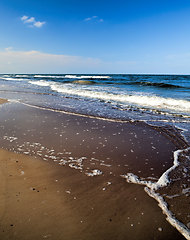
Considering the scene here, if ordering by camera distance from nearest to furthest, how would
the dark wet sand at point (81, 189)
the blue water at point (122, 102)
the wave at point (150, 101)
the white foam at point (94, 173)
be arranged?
the dark wet sand at point (81, 189), the white foam at point (94, 173), the blue water at point (122, 102), the wave at point (150, 101)

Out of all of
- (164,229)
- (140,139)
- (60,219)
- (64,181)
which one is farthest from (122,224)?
(140,139)

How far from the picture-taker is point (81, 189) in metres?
3.02

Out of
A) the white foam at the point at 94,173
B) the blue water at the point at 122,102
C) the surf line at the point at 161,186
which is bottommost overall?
the surf line at the point at 161,186

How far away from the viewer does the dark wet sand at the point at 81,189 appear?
7.37 feet

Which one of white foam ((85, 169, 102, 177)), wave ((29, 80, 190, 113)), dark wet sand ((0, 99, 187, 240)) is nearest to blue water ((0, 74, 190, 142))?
wave ((29, 80, 190, 113))

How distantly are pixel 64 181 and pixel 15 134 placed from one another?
316cm

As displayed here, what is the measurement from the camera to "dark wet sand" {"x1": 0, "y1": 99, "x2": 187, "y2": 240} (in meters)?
2.25

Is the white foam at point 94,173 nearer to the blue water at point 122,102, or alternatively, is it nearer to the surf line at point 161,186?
the surf line at point 161,186

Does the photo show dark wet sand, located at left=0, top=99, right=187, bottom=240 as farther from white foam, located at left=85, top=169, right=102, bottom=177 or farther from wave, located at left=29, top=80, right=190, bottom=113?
wave, located at left=29, top=80, right=190, bottom=113

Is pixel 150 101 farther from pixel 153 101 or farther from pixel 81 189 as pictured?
pixel 81 189

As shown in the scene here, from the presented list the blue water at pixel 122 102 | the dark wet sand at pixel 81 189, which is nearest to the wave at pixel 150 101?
the blue water at pixel 122 102

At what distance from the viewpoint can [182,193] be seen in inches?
117

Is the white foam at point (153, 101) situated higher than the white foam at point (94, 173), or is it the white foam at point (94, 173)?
the white foam at point (153, 101)

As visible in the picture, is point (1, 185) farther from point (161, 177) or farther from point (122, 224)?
point (161, 177)
